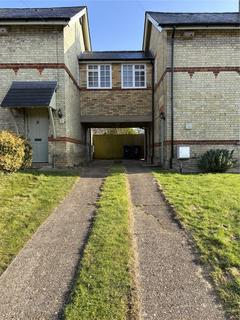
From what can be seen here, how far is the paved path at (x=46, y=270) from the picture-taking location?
3789 millimetres

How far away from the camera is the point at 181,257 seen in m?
5.12

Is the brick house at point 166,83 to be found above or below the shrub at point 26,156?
above

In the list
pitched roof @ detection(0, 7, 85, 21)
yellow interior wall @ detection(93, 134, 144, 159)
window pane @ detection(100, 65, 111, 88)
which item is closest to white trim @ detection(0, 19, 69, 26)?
pitched roof @ detection(0, 7, 85, 21)

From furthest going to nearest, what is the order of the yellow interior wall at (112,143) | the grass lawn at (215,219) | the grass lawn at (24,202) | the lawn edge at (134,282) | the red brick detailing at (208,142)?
the yellow interior wall at (112,143)
the red brick detailing at (208,142)
the grass lawn at (24,202)
the grass lawn at (215,219)
the lawn edge at (134,282)

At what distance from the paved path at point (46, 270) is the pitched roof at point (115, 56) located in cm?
1267

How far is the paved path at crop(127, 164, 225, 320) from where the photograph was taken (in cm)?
372

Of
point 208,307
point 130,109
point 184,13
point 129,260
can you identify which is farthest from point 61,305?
point 184,13

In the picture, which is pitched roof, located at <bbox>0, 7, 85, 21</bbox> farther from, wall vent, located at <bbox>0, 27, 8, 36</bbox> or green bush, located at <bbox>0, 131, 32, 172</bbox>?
green bush, located at <bbox>0, 131, 32, 172</bbox>

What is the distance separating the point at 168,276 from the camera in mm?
4520

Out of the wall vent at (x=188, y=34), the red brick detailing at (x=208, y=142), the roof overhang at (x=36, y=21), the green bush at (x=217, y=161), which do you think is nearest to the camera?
the green bush at (x=217, y=161)

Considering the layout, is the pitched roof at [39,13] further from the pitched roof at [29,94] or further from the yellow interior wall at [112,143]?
Answer: the yellow interior wall at [112,143]

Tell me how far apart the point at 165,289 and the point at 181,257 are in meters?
1.02

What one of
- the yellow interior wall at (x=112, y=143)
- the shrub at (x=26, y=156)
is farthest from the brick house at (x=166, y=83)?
the yellow interior wall at (x=112, y=143)

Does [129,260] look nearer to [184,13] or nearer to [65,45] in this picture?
[65,45]
